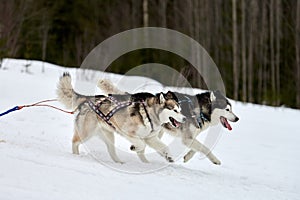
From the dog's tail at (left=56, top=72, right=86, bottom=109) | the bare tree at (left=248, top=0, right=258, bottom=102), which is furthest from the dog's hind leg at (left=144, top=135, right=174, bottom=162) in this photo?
the bare tree at (left=248, top=0, right=258, bottom=102)

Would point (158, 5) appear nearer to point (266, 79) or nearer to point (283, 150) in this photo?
point (266, 79)

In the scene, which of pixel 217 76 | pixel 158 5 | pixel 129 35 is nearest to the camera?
pixel 217 76

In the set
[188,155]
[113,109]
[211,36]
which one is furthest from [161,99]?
[211,36]

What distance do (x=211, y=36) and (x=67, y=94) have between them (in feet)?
49.4

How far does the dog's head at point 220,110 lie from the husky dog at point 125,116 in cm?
73

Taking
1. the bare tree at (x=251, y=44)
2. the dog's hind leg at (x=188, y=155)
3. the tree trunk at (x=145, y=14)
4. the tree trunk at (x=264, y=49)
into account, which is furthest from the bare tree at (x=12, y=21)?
the dog's hind leg at (x=188, y=155)

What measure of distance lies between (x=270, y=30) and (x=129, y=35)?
6.59 m

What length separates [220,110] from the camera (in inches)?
254

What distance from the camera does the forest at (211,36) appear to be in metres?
17.5

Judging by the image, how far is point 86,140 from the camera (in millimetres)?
5879

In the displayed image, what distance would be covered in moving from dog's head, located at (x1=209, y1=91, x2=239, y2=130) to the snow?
2.22ft

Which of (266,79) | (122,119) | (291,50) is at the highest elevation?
(122,119)

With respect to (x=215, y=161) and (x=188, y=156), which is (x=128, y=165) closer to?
(x=188, y=156)

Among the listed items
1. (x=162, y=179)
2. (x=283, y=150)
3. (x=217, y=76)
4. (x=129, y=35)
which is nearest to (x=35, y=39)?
(x=129, y=35)
